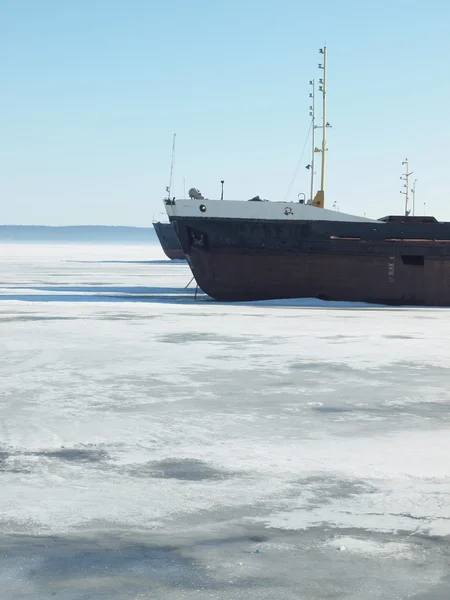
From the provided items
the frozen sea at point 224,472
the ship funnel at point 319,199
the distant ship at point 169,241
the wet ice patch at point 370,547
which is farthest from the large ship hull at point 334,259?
the distant ship at point 169,241

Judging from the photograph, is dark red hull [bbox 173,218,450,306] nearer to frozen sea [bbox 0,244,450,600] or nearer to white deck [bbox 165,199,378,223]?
white deck [bbox 165,199,378,223]

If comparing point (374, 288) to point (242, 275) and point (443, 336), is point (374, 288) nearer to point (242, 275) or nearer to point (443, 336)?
point (242, 275)

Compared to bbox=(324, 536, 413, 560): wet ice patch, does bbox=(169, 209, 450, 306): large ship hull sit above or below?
above

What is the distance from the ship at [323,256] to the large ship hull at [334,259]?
3cm

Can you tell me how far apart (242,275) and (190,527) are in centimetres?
1902

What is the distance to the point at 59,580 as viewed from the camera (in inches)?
155

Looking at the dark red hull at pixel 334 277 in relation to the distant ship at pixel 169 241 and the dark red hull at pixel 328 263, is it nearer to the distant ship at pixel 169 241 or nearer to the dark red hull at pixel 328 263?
the dark red hull at pixel 328 263

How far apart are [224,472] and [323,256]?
17534 mm

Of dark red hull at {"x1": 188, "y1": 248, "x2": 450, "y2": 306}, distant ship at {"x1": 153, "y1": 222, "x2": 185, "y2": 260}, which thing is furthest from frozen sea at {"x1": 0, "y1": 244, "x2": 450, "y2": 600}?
distant ship at {"x1": 153, "y1": 222, "x2": 185, "y2": 260}

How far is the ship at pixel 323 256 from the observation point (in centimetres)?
2311

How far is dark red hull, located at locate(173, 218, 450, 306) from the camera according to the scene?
2311 cm

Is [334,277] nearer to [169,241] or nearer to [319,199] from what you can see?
[319,199]

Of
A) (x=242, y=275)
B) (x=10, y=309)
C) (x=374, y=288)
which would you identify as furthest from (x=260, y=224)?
(x=10, y=309)

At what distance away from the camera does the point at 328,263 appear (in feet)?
75.8
